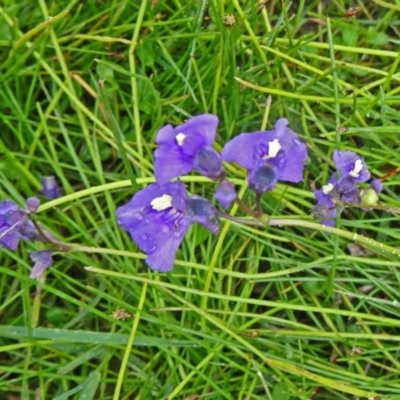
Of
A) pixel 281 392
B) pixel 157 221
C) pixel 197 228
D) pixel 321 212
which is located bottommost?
pixel 281 392

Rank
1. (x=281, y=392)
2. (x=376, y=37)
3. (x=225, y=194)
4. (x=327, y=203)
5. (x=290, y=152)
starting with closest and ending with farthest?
(x=225, y=194), (x=290, y=152), (x=327, y=203), (x=281, y=392), (x=376, y=37)

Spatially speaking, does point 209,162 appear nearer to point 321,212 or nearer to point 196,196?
point 196,196

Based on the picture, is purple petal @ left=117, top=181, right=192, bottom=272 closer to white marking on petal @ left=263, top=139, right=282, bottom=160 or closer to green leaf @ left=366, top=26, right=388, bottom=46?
white marking on petal @ left=263, top=139, right=282, bottom=160

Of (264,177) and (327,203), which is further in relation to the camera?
(327,203)

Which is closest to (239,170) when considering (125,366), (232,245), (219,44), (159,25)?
(232,245)

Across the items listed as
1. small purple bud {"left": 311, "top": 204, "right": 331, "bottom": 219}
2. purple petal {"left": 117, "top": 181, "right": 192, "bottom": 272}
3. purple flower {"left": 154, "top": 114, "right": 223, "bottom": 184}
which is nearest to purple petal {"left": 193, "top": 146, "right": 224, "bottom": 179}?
purple flower {"left": 154, "top": 114, "right": 223, "bottom": 184}

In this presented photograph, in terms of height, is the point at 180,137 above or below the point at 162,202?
above

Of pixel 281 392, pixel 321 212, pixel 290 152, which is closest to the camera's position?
pixel 290 152

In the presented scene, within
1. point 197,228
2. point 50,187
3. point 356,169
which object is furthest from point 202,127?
point 50,187
